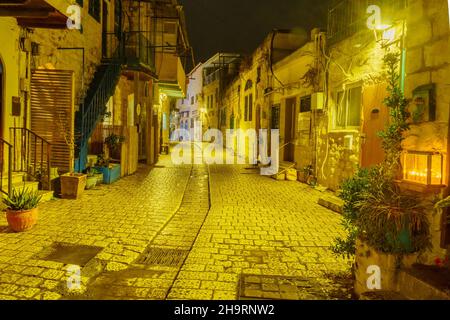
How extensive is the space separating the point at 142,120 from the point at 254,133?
19.2 feet

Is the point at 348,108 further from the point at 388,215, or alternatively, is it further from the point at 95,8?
the point at 95,8

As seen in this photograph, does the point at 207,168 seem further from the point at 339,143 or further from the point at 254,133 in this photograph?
the point at 339,143

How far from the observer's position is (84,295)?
13.1ft

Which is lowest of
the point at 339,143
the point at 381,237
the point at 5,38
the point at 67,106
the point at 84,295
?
the point at 84,295

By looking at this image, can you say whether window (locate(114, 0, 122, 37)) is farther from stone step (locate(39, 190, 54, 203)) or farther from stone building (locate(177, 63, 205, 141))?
stone building (locate(177, 63, 205, 141))

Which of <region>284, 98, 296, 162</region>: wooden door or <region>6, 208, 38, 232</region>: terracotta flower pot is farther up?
<region>284, 98, 296, 162</region>: wooden door

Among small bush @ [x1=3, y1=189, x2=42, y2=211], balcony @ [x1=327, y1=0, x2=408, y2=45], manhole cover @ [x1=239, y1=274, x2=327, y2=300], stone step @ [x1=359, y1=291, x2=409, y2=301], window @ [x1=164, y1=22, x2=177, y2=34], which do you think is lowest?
manhole cover @ [x1=239, y1=274, x2=327, y2=300]

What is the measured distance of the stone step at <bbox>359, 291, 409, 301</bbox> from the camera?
135 inches

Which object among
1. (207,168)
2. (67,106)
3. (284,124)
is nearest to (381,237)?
(67,106)

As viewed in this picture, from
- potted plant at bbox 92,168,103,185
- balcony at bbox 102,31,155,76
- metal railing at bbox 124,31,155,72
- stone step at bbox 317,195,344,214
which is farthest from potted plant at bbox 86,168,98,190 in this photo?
stone step at bbox 317,195,344,214

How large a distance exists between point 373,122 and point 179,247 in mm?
5140

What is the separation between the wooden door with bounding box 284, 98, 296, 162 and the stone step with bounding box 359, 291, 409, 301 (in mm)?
11234

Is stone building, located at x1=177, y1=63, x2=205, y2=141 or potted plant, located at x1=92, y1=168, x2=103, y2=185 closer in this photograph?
potted plant, located at x1=92, y1=168, x2=103, y2=185

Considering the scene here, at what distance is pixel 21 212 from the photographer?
19.7 ft
